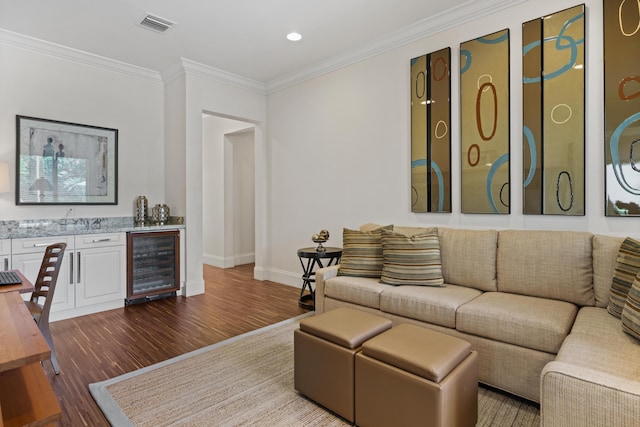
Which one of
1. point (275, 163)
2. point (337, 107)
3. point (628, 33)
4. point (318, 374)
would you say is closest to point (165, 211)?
point (275, 163)

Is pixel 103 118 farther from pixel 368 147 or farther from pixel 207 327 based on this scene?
pixel 368 147

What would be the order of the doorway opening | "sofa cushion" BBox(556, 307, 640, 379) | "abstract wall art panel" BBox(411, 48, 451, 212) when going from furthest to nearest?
the doorway opening
"abstract wall art panel" BBox(411, 48, 451, 212)
"sofa cushion" BBox(556, 307, 640, 379)

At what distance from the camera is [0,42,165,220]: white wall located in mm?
3682

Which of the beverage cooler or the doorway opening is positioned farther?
the doorway opening

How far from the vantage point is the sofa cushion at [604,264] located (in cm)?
226

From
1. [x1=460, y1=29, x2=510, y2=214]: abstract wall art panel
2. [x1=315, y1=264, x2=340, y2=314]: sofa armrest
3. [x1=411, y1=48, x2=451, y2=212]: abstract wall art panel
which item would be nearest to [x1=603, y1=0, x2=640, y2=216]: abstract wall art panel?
[x1=460, y1=29, x2=510, y2=214]: abstract wall art panel

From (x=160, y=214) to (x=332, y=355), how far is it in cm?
349

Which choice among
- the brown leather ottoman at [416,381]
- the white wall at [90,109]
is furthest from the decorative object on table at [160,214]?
the brown leather ottoman at [416,381]

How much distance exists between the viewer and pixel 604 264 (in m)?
2.29

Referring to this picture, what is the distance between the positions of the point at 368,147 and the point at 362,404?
9.29 ft

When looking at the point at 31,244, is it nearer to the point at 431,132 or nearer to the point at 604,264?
the point at 431,132

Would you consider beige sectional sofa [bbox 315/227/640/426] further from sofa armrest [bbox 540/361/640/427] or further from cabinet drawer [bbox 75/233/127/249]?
cabinet drawer [bbox 75/233/127/249]

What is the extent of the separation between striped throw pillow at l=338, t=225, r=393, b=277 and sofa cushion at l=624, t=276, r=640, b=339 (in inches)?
66.2

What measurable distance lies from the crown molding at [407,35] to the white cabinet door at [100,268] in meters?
3.05
